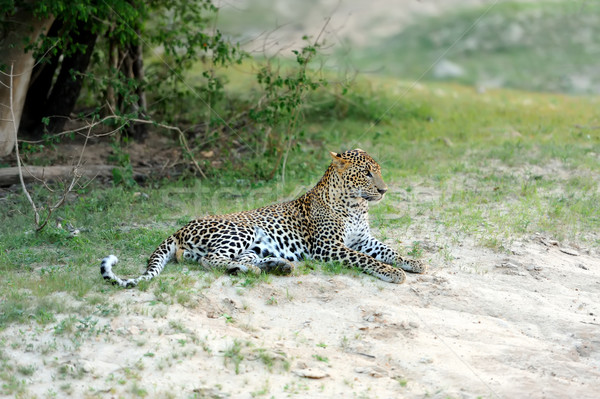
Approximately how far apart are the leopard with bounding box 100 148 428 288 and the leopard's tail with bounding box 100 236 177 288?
0.04ft

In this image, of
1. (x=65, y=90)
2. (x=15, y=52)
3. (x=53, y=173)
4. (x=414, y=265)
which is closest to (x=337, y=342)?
(x=414, y=265)

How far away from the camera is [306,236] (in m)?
8.86

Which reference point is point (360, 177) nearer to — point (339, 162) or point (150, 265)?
point (339, 162)

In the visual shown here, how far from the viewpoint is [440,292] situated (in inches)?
308

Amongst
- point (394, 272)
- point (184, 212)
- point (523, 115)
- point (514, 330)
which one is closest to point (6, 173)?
point (184, 212)

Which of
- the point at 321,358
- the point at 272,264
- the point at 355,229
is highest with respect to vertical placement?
the point at 355,229

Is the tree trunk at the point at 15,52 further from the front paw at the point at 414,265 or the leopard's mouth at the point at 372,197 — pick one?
the front paw at the point at 414,265

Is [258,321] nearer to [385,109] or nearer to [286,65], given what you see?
[286,65]

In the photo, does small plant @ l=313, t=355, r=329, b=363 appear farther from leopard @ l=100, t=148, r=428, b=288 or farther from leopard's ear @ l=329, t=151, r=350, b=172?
leopard's ear @ l=329, t=151, r=350, b=172

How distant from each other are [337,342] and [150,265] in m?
2.28

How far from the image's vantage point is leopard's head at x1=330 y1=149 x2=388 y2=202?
893 cm

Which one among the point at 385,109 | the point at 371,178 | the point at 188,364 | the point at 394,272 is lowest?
the point at 188,364

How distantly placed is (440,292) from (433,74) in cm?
1802

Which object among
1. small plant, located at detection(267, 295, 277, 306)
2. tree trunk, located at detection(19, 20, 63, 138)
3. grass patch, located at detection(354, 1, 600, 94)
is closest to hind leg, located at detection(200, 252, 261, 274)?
small plant, located at detection(267, 295, 277, 306)
